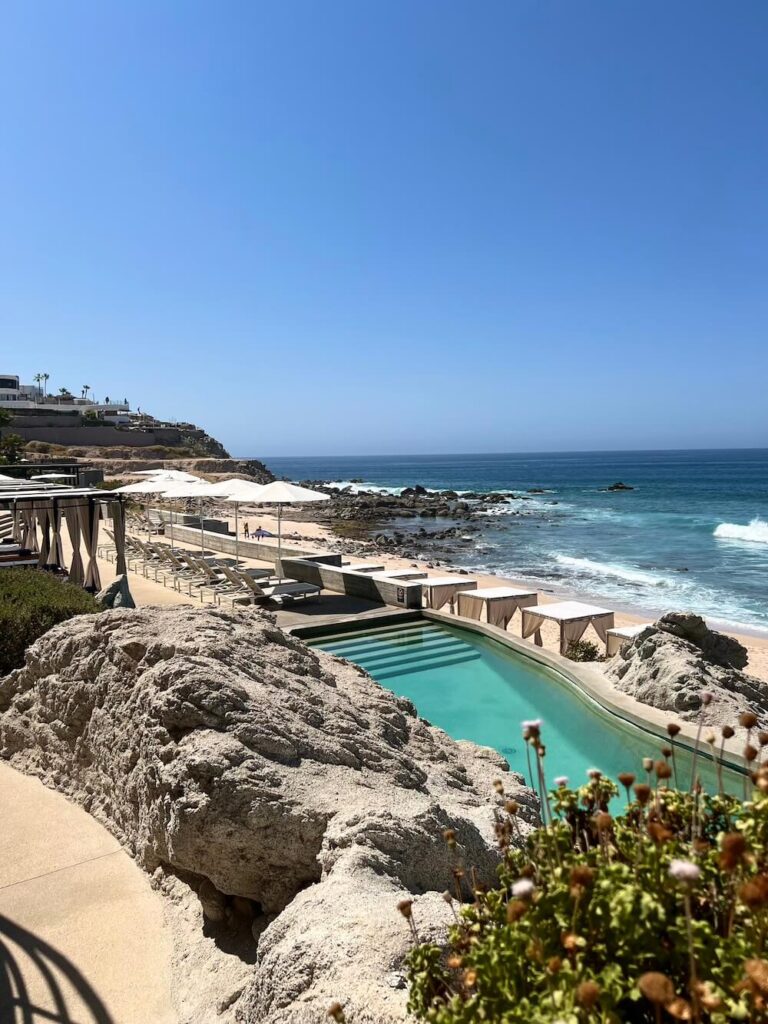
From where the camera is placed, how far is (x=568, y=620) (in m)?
10.9

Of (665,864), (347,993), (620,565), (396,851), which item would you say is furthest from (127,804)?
(620,565)

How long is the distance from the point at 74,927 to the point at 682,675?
5.94 m

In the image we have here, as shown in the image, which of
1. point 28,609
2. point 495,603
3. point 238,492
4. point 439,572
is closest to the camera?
point 28,609

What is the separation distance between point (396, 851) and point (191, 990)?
1.06m

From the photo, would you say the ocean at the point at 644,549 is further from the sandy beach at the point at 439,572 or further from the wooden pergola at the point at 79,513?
the wooden pergola at the point at 79,513

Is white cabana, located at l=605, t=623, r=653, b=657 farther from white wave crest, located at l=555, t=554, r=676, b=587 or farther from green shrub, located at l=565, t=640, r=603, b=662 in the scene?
white wave crest, located at l=555, t=554, r=676, b=587

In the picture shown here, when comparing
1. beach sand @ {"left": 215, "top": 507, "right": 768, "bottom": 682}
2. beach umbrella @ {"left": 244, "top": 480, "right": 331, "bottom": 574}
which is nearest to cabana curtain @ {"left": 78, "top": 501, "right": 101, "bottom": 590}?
beach umbrella @ {"left": 244, "top": 480, "right": 331, "bottom": 574}

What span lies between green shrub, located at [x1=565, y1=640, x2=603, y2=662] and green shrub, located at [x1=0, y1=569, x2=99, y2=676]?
6772mm

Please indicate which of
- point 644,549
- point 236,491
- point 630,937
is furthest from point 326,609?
point 644,549

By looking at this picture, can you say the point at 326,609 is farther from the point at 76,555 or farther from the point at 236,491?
the point at 236,491

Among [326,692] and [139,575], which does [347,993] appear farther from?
[139,575]

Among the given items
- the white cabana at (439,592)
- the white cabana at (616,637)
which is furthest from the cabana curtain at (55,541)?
the white cabana at (616,637)

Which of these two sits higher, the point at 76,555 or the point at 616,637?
the point at 76,555

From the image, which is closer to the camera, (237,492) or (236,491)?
(237,492)
